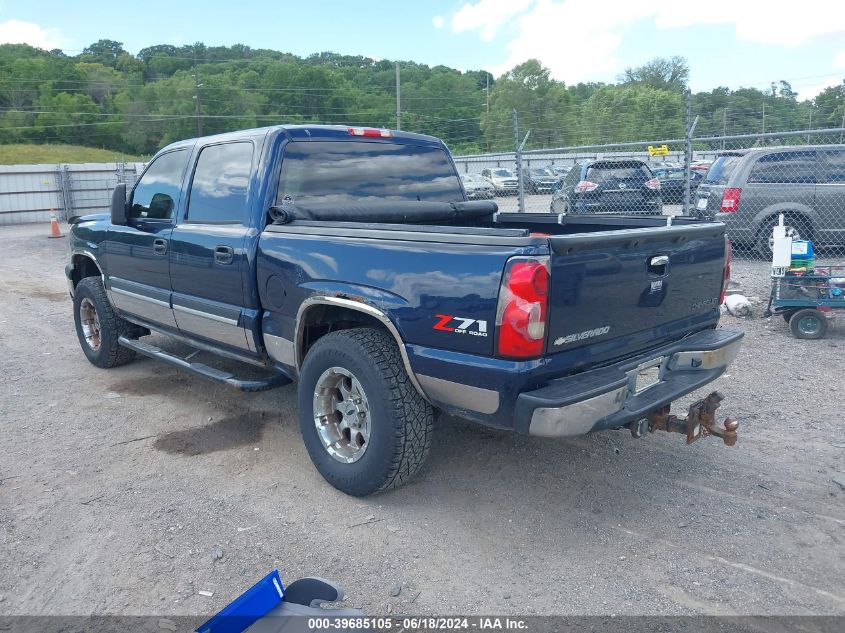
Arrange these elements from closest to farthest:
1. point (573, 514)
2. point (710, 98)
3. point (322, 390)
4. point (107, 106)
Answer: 1. point (573, 514)
2. point (322, 390)
3. point (710, 98)
4. point (107, 106)

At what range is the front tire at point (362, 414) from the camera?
359 cm

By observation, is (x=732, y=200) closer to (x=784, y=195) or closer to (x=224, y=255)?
(x=784, y=195)

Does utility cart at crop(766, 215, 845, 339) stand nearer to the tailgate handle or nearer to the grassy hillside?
the tailgate handle

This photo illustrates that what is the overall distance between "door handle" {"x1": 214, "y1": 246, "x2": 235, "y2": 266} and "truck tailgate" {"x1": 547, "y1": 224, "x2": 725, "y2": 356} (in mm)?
2252

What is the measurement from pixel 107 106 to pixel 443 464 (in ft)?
202

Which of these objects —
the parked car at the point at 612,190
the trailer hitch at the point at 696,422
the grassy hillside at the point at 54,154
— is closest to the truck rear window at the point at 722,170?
the parked car at the point at 612,190

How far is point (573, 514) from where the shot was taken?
12.2ft

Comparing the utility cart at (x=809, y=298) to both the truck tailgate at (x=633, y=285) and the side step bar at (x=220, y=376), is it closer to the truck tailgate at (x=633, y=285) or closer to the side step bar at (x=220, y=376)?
the truck tailgate at (x=633, y=285)

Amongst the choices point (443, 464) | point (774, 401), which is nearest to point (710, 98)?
point (774, 401)

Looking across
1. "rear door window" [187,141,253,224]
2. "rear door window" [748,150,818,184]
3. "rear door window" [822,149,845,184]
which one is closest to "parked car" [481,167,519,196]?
"rear door window" [748,150,818,184]

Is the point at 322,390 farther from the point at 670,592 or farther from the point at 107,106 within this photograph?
the point at 107,106

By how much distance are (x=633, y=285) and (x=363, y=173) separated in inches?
83.3

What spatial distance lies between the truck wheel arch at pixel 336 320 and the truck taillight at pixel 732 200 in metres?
8.70

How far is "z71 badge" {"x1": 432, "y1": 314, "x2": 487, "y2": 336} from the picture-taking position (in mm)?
3150
